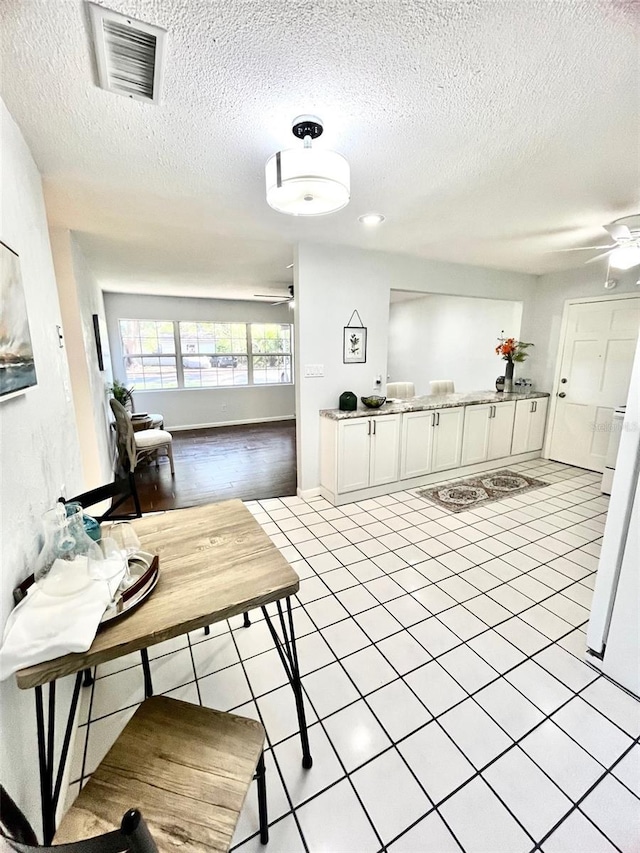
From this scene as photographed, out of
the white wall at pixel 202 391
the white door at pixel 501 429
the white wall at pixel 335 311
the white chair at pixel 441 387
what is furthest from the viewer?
the white wall at pixel 202 391

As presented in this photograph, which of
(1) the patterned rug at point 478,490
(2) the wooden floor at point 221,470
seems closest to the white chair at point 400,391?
(1) the patterned rug at point 478,490

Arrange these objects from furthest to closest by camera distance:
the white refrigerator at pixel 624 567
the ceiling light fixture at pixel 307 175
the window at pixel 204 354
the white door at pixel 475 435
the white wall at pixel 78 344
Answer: the window at pixel 204 354
the white door at pixel 475 435
the white wall at pixel 78 344
the white refrigerator at pixel 624 567
the ceiling light fixture at pixel 307 175

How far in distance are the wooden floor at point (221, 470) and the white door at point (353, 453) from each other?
0.70 meters

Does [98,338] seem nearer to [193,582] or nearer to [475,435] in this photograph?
[193,582]

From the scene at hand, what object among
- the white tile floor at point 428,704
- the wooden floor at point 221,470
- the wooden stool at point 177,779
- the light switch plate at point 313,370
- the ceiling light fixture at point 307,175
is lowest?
the wooden floor at point 221,470

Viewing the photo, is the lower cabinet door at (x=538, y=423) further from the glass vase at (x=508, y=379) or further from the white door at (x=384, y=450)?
the white door at (x=384, y=450)

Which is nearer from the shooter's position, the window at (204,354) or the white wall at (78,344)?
the white wall at (78,344)

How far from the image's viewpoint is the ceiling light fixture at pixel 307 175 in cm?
139

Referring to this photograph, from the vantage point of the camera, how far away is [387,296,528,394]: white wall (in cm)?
551

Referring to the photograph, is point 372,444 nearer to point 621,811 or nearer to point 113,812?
point 621,811

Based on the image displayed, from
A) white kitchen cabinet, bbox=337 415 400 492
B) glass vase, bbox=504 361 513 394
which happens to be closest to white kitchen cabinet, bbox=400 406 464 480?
white kitchen cabinet, bbox=337 415 400 492

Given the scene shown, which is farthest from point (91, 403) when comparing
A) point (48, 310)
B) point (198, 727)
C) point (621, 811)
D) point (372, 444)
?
point (621, 811)

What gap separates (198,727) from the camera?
3.34 feet

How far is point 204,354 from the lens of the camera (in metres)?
6.88
